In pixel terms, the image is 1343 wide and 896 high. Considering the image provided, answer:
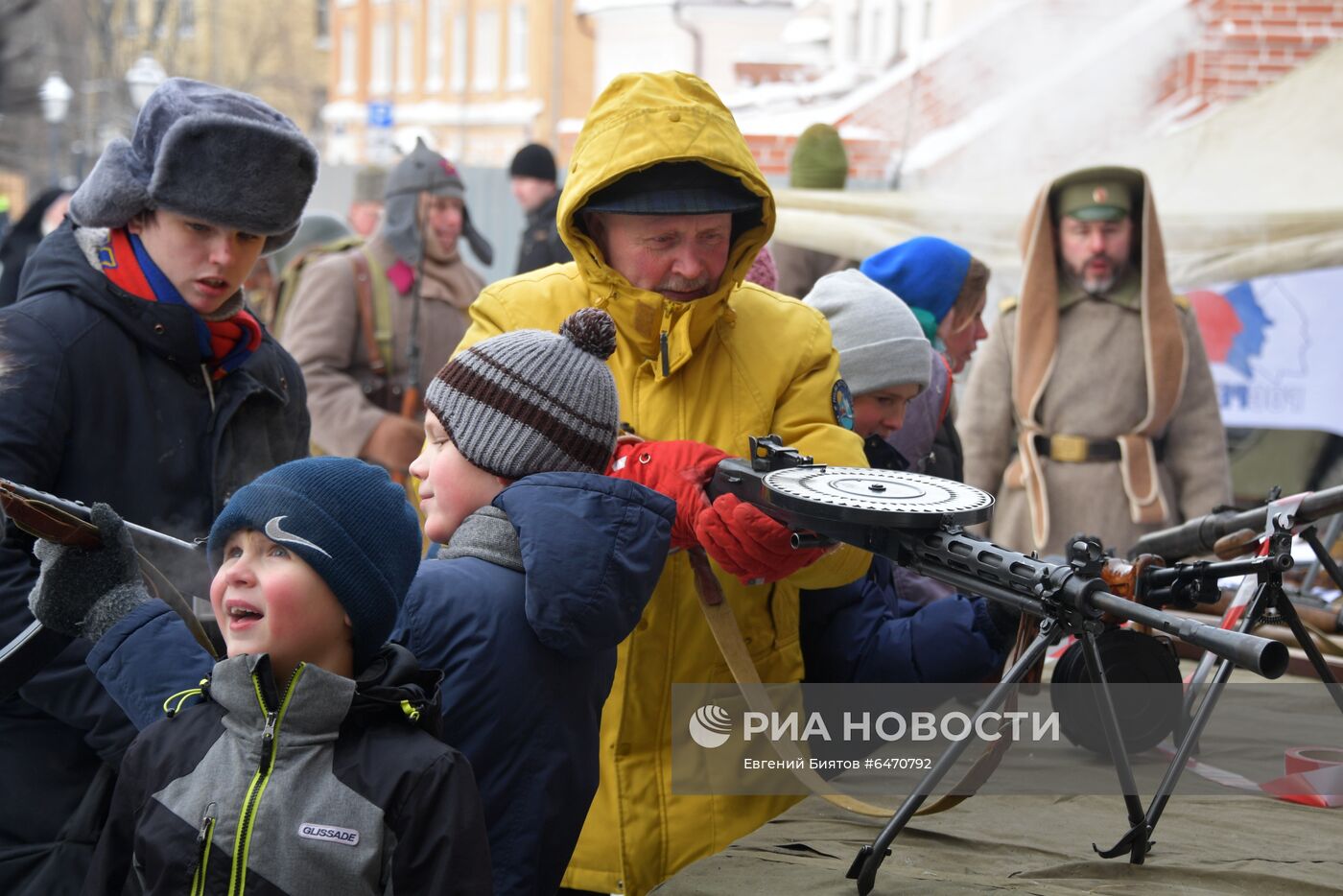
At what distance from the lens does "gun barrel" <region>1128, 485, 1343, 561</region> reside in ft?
8.33

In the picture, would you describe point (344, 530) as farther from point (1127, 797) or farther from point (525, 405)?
point (1127, 797)

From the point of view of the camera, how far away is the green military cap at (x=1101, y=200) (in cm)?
554

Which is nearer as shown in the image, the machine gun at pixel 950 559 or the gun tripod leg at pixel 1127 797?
the machine gun at pixel 950 559

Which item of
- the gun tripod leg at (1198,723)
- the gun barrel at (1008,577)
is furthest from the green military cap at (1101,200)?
the gun barrel at (1008,577)

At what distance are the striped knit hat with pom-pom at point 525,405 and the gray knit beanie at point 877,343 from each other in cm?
100

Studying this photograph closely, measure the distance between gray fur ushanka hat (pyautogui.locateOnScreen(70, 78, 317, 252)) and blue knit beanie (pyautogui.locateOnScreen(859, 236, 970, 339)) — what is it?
1924mm

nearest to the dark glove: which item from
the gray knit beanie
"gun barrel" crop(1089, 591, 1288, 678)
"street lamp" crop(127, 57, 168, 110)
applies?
"gun barrel" crop(1089, 591, 1288, 678)

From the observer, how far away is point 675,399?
8.87 ft

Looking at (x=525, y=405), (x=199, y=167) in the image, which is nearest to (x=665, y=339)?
(x=525, y=405)

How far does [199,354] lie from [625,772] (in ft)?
3.32

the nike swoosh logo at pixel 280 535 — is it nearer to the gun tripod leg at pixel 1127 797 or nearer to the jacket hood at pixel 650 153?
the jacket hood at pixel 650 153

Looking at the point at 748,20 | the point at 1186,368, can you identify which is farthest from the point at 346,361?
the point at 748,20

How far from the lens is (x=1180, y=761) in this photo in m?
2.42

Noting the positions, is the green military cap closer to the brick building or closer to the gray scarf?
the gray scarf
